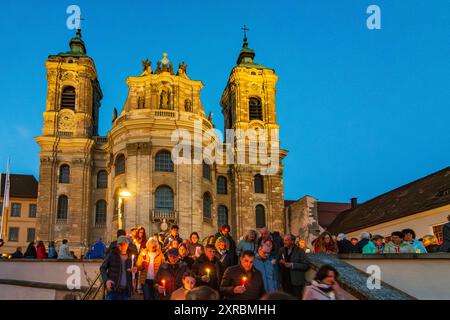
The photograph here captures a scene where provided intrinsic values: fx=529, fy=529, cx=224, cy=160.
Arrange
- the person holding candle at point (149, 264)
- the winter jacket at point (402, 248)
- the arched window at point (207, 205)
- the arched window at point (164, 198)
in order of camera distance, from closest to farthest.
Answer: the person holding candle at point (149, 264) < the winter jacket at point (402, 248) < the arched window at point (164, 198) < the arched window at point (207, 205)

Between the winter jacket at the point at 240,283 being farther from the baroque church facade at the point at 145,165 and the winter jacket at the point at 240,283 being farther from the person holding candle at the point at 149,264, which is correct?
the baroque church facade at the point at 145,165

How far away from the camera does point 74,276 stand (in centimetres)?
1589

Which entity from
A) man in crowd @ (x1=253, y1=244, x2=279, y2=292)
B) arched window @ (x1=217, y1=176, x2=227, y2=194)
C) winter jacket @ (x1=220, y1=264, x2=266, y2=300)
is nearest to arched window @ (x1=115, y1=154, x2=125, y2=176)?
arched window @ (x1=217, y1=176, x2=227, y2=194)

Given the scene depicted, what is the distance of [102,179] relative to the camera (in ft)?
143

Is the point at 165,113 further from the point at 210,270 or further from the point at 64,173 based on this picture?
the point at 210,270

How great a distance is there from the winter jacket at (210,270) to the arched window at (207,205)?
28.7m

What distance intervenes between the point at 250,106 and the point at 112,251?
37872 millimetres

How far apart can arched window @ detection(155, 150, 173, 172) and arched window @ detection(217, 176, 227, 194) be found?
26.2 ft

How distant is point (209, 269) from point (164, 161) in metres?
28.2

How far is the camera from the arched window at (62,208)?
136ft

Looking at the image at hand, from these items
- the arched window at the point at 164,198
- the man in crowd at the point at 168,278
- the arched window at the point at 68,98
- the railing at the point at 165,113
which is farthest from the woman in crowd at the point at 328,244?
the arched window at the point at 68,98

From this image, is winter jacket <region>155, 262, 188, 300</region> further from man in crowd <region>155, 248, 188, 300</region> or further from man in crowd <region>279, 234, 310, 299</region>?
man in crowd <region>279, 234, 310, 299</region>

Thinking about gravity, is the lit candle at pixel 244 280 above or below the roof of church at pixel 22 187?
below

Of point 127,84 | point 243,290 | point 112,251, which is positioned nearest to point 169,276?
point 112,251
